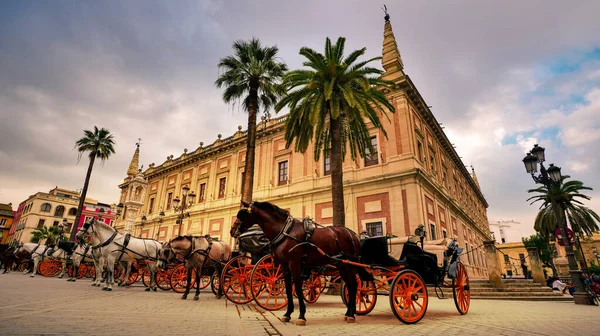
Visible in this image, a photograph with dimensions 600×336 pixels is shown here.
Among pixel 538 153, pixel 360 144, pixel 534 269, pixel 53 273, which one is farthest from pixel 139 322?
pixel 53 273

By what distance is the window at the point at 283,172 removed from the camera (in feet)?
75.4

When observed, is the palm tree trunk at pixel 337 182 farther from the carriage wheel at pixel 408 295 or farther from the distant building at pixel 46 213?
the distant building at pixel 46 213

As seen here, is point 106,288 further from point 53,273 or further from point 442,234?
point 442,234

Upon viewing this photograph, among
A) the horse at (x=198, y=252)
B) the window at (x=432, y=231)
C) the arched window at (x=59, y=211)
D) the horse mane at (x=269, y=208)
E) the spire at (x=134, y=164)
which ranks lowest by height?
the horse at (x=198, y=252)

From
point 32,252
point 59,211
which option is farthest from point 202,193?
point 59,211

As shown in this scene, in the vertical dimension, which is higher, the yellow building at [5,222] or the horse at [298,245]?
the yellow building at [5,222]

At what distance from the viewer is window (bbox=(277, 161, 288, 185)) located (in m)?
23.0

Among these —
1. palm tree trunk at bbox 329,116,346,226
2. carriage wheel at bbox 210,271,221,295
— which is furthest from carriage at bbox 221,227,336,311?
palm tree trunk at bbox 329,116,346,226

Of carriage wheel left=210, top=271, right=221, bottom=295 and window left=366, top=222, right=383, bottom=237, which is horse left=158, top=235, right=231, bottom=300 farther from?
window left=366, top=222, right=383, bottom=237

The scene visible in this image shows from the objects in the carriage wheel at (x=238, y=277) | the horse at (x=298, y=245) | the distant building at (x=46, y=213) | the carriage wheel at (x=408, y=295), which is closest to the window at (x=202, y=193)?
the carriage wheel at (x=238, y=277)

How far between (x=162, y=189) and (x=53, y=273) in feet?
59.9

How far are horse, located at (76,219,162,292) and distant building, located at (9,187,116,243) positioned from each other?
50.3 metres

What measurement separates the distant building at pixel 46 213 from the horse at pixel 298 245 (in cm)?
5812

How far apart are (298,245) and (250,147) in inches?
384
